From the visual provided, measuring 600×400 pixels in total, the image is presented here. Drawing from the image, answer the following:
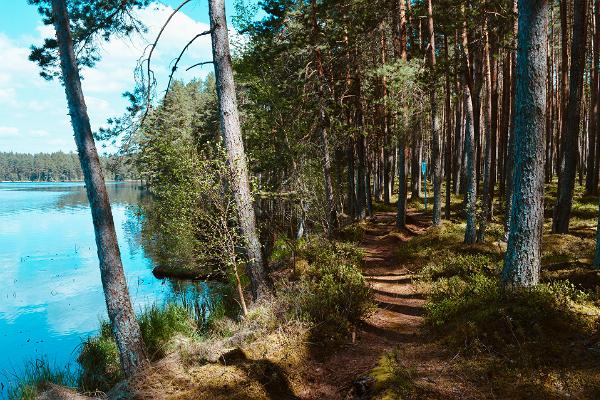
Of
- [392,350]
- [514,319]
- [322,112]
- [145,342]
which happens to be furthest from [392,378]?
[322,112]

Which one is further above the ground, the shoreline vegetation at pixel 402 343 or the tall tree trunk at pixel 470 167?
the tall tree trunk at pixel 470 167

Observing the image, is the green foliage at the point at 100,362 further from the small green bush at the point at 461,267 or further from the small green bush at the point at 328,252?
the small green bush at the point at 461,267

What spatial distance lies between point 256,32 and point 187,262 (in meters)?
10.5

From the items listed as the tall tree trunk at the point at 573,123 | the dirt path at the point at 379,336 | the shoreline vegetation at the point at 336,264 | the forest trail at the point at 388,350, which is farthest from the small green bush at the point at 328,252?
the tall tree trunk at the point at 573,123

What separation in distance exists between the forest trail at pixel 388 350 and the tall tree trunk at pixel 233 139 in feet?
8.43

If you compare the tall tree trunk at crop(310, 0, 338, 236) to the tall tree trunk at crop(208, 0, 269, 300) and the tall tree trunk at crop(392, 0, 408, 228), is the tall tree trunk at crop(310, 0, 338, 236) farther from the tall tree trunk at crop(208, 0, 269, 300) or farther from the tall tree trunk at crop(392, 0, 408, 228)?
the tall tree trunk at crop(208, 0, 269, 300)

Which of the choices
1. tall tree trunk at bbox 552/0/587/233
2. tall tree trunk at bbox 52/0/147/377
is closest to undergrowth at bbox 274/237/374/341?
tall tree trunk at bbox 52/0/147/377

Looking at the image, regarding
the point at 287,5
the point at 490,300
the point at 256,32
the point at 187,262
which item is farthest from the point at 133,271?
the point at 490,300

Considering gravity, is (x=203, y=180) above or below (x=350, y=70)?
below

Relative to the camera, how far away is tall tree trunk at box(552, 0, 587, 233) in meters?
9.89

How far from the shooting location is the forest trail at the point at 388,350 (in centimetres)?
444

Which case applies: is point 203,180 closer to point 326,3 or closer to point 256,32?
point 326,3

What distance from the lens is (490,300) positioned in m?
5.75

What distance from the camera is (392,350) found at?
5.54 meters
